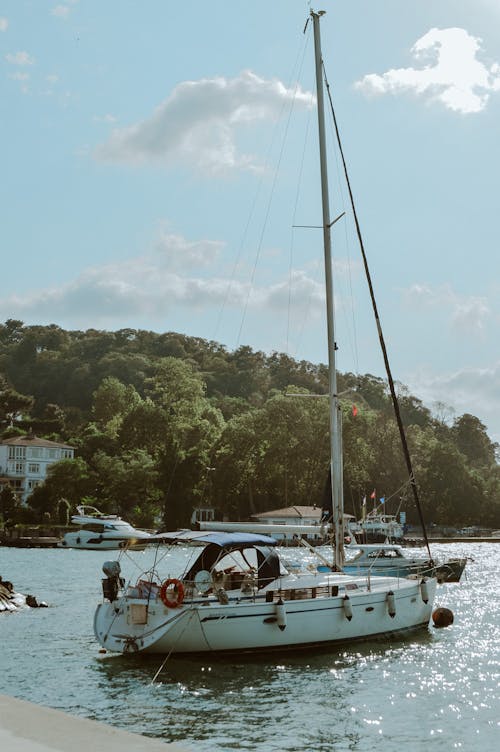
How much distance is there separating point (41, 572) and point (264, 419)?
2755 inches

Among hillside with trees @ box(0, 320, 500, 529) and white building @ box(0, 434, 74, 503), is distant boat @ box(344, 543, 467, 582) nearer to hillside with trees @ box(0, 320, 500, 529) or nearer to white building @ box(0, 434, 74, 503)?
hillside with trees @ box(0, 320, 500, 529)

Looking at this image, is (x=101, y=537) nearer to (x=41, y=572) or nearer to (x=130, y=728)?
(x=41, y=572)

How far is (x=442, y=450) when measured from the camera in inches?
5591

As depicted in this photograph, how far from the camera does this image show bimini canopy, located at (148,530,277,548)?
2612 cm

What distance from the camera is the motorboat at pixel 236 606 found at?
79.8ft

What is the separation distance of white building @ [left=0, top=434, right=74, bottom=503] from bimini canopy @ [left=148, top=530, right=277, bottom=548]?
341 ft

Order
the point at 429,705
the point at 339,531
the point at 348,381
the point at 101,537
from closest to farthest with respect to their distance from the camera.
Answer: the point at 429,705
the point at 339,531
the point at 101,537
the point at 348,381

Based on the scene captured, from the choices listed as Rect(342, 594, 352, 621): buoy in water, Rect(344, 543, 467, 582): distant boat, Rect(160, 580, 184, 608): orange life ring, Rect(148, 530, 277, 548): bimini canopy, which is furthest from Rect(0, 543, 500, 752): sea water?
Rect(344, 543, 467, 582): distant boat

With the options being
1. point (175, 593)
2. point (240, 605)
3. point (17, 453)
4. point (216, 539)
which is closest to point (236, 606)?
point (240, 605)

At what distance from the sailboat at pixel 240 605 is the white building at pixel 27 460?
104m

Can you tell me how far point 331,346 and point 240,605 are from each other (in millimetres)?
11705

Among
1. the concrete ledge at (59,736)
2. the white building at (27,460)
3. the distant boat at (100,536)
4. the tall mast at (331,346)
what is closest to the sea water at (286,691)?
the tall mast at (331,346)

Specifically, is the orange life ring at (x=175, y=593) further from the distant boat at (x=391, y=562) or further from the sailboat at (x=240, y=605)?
the distant boat at (x=391, y=562)

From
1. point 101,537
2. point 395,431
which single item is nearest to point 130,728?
point 101,537
